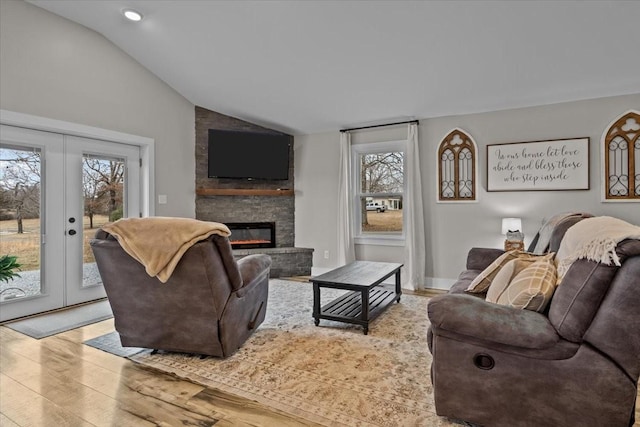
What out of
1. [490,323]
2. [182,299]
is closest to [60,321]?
[182,299]

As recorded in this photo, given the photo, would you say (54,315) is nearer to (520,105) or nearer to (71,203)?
(71,203)

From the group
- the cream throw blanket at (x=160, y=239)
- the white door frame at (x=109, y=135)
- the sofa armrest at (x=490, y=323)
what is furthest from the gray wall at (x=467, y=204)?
the cream throw blanket at (x=160, y=239)

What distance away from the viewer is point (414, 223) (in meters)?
4.64

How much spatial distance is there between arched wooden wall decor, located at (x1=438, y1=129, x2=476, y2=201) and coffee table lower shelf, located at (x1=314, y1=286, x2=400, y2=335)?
63.6 inches

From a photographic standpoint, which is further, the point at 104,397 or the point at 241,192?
the point at 241,192

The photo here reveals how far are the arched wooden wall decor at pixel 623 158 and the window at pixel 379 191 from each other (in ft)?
7.46

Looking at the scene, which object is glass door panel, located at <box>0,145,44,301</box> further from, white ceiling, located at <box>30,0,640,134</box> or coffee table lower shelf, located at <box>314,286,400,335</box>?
coffee table lower shelf, located at <box>314,286,400,335</box>

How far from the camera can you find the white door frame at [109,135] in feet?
10.8

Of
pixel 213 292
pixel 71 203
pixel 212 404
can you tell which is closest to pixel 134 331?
pixel 213 292

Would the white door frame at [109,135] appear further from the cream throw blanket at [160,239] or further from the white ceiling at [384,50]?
the cream throw blanket at [160,239]

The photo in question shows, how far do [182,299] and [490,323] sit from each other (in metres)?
1.85

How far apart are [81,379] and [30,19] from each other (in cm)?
345

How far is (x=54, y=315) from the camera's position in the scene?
137 inches

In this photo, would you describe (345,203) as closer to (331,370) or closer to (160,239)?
(331,370)
